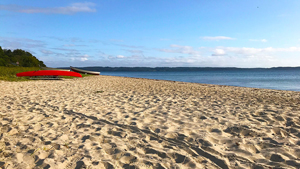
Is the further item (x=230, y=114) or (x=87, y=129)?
(x=230, y=114)

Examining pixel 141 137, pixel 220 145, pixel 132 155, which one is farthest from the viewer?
pixel 141 137

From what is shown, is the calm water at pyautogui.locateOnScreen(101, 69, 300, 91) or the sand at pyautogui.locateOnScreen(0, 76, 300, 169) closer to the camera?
the sand at pyautogui.locateOnScreen(0, 76, 300, 169)

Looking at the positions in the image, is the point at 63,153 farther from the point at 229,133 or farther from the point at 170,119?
the point at 229,133

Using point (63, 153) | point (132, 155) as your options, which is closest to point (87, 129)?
point (63, 153)

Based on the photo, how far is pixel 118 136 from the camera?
385 cm

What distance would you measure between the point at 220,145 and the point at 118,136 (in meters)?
1.88

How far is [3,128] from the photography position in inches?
167

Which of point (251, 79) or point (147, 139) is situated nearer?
point (147, 139)

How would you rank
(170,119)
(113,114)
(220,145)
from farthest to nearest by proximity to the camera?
(113,114)
(170,119)
(220,145)

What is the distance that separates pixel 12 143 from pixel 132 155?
2.20 meters

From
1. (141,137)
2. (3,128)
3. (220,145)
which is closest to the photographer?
(220,145)

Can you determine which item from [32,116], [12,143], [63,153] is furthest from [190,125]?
[32,116]

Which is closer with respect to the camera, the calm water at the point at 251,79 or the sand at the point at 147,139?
the sand at the point at 147,139

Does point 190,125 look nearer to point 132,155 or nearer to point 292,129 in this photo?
point 132,155
